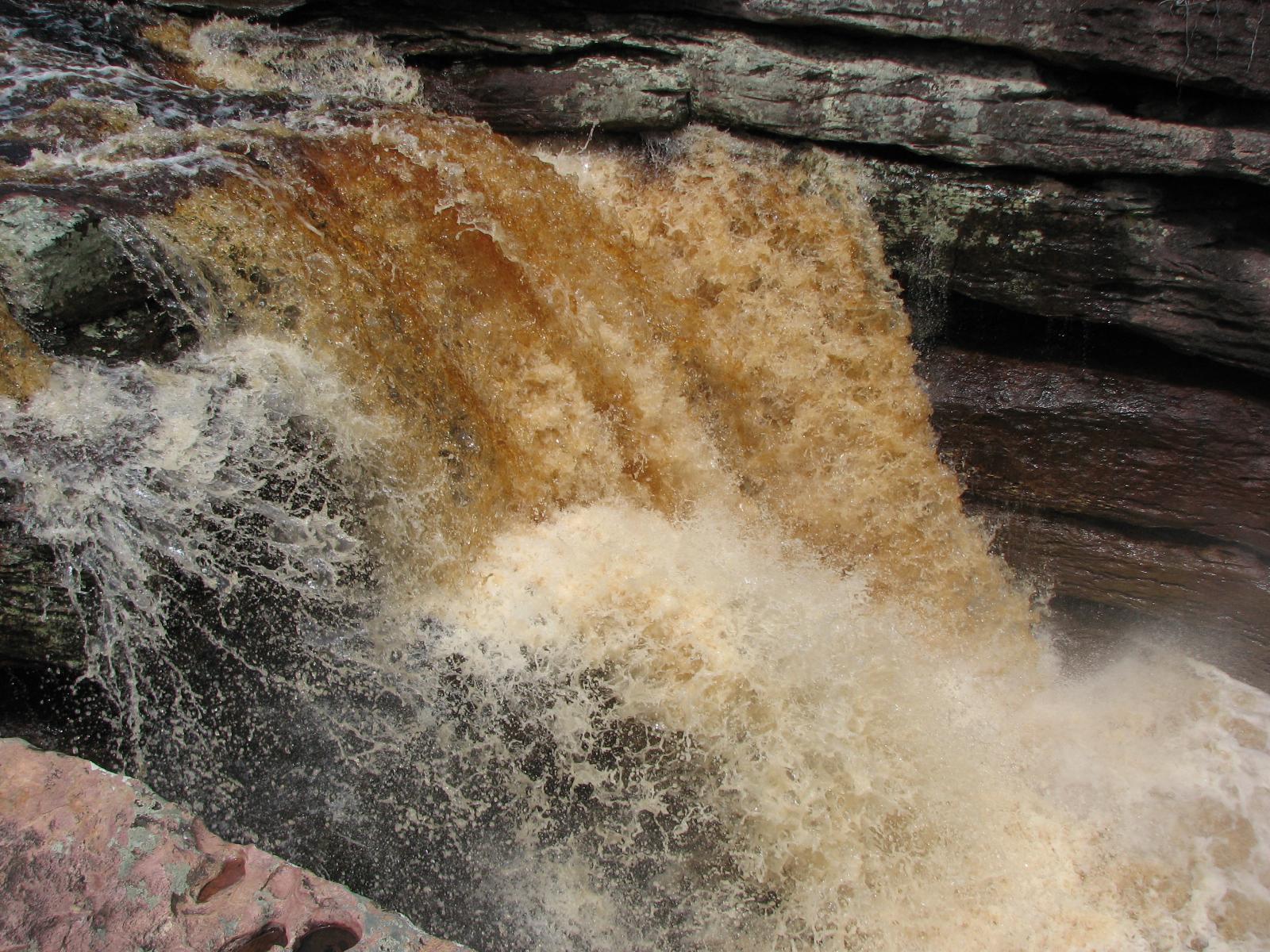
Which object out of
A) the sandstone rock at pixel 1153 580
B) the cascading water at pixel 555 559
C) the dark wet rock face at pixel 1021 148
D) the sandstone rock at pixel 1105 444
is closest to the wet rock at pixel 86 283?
the cascading water at pixel 555 559

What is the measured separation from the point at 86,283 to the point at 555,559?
1649 millimetres

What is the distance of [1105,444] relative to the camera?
386 centimetres

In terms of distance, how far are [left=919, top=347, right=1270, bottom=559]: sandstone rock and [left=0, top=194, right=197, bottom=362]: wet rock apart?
3102 millimetres

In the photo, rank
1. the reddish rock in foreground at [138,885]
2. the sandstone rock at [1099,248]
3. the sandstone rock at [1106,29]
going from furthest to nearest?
the sandstone rock at [1099,248] < the sandstone rock at [1106,29] < the reddish rock in foreground at [138,885]

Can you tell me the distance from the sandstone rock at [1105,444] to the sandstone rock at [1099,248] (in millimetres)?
265

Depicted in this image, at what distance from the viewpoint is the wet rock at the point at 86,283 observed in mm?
2352

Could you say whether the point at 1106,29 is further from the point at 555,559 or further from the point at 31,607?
the point at 31,607

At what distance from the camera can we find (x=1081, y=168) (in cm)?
340

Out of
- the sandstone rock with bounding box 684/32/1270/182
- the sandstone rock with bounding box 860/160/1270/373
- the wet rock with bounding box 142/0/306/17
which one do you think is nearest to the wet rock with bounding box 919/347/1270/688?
→ the sandstone rock with bounding box 860/160/1270/373

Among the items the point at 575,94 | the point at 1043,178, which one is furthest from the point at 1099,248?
the point at 575,94

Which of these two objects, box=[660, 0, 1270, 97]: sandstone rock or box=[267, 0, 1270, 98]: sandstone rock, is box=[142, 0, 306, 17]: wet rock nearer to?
box=[267, 0, 1270, 98]: sandstone rock

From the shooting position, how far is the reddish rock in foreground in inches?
73.0

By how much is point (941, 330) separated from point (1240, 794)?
7.23 ft

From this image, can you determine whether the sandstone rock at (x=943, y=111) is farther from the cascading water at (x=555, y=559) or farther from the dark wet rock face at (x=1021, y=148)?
the cascading water at (x=555, y=559)
